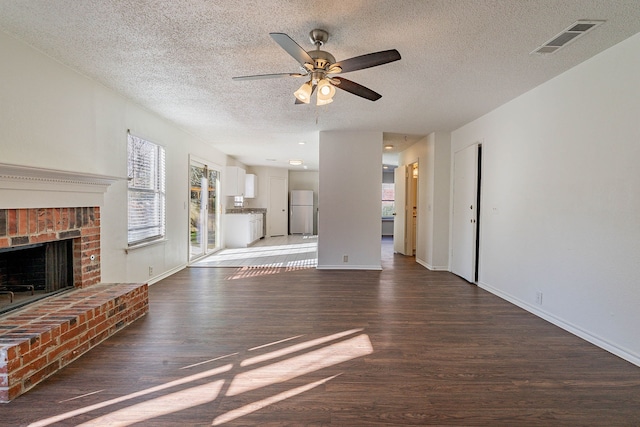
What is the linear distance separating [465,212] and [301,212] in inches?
266

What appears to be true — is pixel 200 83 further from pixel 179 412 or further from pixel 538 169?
pixel 538 169

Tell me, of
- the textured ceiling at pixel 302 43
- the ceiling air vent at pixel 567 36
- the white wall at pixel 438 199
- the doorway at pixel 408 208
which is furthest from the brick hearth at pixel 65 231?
the doorway at pixel 408 208

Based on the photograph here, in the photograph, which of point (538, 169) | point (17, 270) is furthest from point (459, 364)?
point (17, 270)

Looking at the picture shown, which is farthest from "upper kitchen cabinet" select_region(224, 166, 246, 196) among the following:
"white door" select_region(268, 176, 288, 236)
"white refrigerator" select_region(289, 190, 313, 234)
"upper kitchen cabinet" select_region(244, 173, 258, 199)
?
"white refrigerator" select_region(289, 190, 313, 234)

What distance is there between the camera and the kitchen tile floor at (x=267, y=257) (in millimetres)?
5797

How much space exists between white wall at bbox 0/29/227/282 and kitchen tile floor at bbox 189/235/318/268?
3.89 ft

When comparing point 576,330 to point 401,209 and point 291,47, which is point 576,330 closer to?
point 291,47

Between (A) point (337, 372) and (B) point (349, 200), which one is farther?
(B) point (349, 200)

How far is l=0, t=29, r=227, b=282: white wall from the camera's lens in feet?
7.81

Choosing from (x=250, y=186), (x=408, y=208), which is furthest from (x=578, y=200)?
(x=250, y=186)

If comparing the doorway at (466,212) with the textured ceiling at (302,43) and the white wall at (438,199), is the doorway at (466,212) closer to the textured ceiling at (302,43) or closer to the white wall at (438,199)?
the white wall at (438,199)

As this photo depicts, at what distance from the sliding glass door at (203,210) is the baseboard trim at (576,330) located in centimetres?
523

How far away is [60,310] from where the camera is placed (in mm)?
2387

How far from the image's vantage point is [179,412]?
172 cm
